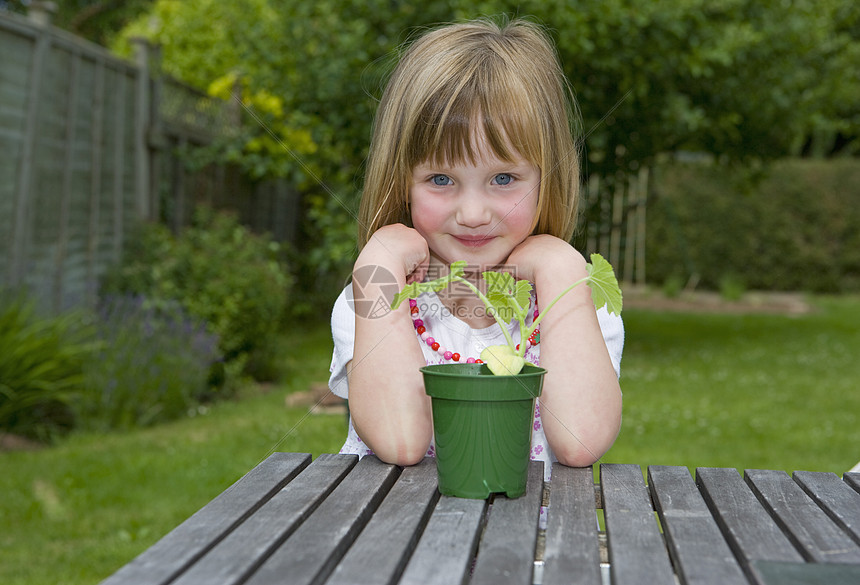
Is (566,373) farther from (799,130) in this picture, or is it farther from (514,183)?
(799,130)

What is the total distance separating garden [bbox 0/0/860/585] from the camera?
3.88m

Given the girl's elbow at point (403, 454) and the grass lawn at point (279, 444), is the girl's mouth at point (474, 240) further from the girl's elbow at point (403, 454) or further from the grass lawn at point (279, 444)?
the grass lawn at point (279, 444)

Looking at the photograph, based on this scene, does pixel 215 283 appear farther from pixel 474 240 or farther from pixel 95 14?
pixel 95 14

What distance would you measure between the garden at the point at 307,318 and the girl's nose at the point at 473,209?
52 centimetres

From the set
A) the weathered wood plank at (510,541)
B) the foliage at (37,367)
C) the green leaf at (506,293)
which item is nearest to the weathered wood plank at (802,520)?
the weathered wood plank at (510,541)

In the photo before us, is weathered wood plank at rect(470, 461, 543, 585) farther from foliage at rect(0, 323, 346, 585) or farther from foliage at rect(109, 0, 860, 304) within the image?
foliage at rect(109, 0, 860, 304)

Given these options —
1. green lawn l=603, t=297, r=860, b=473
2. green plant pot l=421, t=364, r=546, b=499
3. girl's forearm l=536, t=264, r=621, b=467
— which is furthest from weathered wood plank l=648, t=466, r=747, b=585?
green lawn l=603, t=297, r=860, b=473

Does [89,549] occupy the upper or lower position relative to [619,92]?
lower

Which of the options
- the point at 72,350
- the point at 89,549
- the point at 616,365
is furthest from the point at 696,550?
the point at 72,350

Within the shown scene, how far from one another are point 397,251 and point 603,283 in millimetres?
438

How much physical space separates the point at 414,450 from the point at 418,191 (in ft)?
1.74

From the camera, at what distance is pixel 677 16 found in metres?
6.05

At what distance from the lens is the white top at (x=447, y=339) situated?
1789mm

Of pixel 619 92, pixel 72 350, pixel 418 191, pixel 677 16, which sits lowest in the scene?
pixel 72 350
